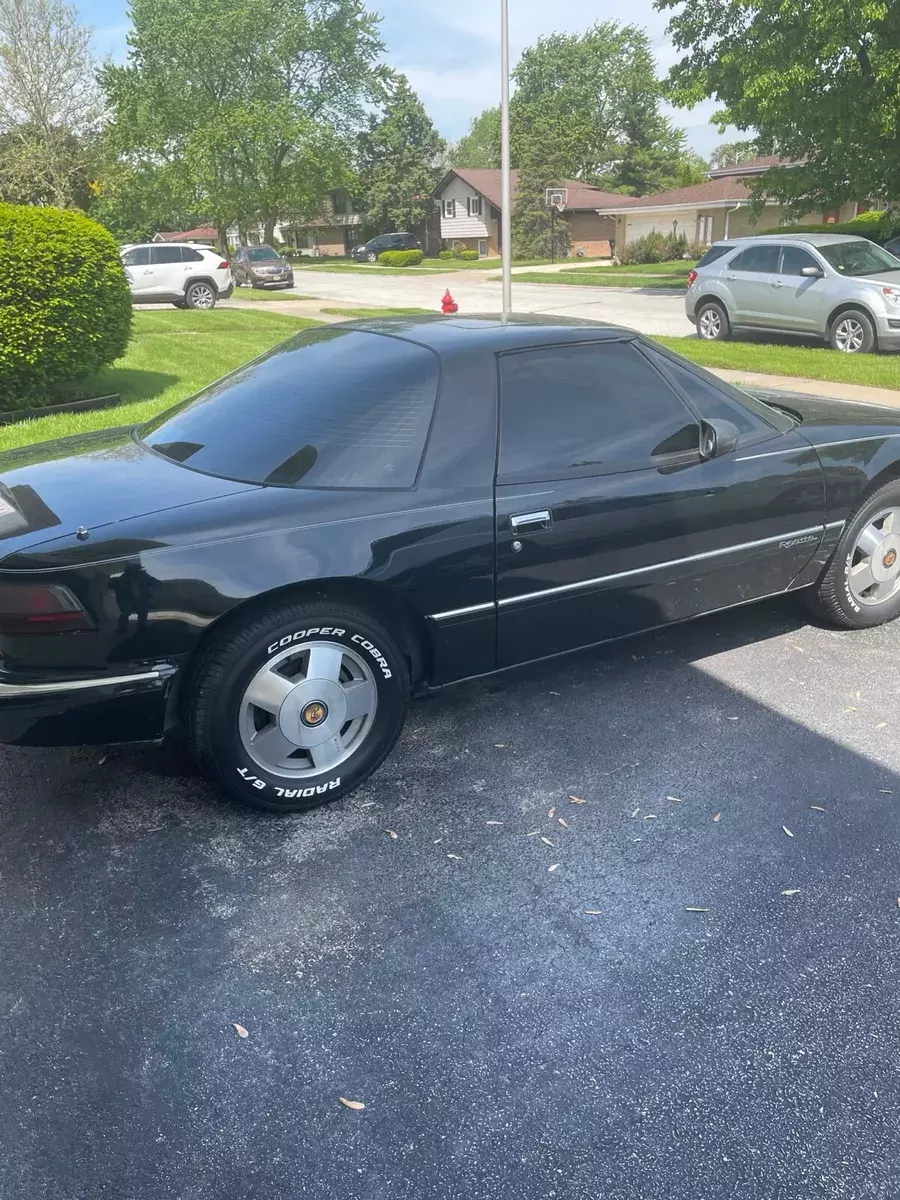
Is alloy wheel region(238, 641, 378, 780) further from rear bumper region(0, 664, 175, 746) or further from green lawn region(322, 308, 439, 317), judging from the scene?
green lawn region(322, 308, 439, 317)

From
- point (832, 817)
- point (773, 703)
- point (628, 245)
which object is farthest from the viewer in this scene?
point (628, 245)

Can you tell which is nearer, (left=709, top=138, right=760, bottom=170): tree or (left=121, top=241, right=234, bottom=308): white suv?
(left=121, top=241, right=234, bottom=308): white suv

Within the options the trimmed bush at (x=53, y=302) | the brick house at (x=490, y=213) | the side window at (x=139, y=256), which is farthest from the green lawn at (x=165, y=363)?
the brick house at (x=490, y=213)

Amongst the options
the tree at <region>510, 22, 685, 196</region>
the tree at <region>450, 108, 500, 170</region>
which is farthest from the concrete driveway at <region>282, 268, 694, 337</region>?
the tree at <region>450, 108, 500, 170</region>

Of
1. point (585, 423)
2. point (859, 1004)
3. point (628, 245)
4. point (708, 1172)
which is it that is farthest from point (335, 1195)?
point (628, 245)

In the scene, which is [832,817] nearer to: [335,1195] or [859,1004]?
[859,1004]

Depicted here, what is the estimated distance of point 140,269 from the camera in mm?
24391

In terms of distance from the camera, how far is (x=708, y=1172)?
204 centimetres

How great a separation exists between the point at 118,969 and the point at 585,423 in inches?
95.7

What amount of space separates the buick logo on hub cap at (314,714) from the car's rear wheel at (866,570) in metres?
2.50

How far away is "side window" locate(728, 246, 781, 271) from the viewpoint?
14469mm

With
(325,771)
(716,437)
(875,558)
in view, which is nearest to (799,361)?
(875,558)

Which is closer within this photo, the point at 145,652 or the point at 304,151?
the point at 145,652

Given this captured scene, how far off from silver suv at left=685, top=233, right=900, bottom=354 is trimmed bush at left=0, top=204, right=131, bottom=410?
9.20 m
